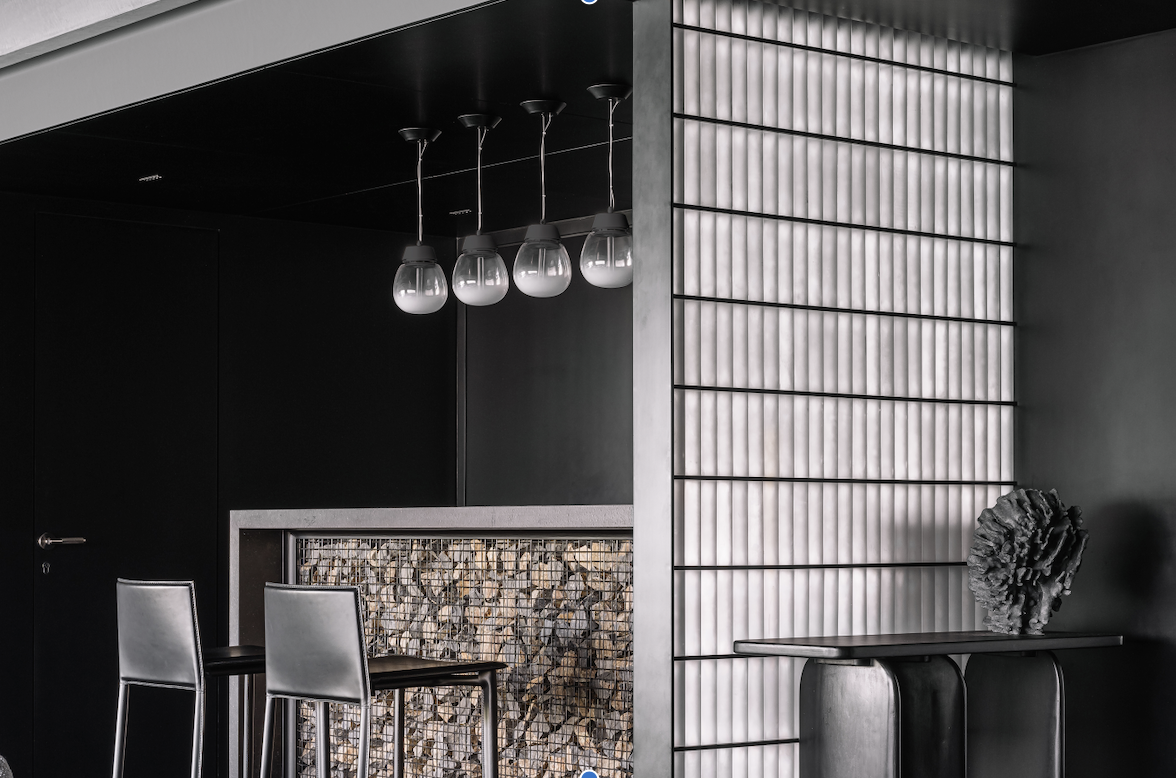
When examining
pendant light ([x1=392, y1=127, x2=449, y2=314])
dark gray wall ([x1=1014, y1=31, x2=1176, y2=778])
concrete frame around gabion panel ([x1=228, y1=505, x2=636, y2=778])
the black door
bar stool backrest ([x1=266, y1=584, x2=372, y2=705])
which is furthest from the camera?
the black door

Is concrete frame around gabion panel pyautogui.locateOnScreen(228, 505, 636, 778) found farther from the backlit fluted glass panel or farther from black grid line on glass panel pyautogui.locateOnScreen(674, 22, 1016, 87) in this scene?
black grid line on glass panel pyautogui.locateOnScreen(674, 22, 1016, 87)

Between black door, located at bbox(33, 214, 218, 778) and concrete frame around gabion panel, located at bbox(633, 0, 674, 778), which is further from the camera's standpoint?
black door, located at bbox(33, 214, 218, 778)

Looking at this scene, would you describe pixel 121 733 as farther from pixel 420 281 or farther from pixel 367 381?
pixel 367 381

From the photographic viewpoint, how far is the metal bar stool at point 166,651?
159 inches

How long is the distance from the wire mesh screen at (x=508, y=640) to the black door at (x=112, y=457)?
3.59 ft

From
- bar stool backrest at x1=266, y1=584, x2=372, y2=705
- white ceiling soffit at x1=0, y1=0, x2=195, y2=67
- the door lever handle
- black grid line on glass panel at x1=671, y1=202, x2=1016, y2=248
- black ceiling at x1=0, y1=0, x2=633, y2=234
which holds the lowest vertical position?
bar stool backrest at x1=266, y1=584, x2=372, y2=705

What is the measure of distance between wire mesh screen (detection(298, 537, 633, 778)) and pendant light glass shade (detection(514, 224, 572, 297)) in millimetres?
767

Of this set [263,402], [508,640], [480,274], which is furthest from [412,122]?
[263,402]

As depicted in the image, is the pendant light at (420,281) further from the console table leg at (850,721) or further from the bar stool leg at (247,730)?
the console table leg at (850,721)

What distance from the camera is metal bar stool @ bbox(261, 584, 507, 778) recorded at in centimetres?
359

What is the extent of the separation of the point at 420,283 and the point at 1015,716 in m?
2.36

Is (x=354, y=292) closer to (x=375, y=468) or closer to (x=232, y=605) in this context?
(x=375, y=468)

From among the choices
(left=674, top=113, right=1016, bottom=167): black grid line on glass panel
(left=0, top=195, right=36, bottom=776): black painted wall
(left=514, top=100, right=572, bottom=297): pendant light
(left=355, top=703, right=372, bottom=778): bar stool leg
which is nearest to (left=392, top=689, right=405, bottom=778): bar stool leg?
(left=355, top=703, right=372, bottom=778): bar stool leg

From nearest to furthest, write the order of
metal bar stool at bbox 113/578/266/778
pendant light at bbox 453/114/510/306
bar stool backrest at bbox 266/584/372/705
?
bar stool backrest at bbox 266/584/372/705 → metal bar stool at bbox 113/578/266/778 → pendant light at bbox 453/114/510/306
